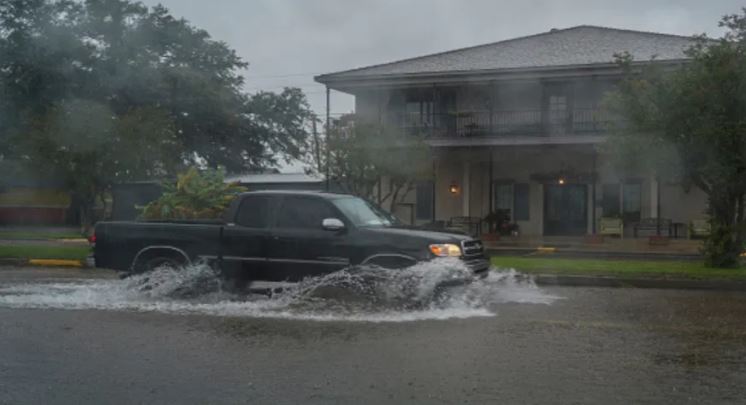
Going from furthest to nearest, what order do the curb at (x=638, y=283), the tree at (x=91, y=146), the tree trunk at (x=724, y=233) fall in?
the tree at (x=91, y=146) < the tree trunk at (x=724, y=233) < the curb at (x=638, y=283)

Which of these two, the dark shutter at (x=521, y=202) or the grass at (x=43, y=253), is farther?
the dark shutter at (x=521, y=202)

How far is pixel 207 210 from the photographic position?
10.8m

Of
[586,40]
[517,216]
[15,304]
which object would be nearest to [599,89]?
[586,40]

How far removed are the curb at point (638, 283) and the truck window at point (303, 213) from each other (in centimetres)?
410

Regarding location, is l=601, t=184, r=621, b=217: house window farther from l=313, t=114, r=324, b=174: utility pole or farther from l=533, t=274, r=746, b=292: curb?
l=533, t=274, r=746, b=292: curb

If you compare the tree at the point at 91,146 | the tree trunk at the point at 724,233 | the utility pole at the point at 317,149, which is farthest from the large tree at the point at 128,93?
the tree trunk at the point at 724,233

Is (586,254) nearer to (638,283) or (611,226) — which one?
(638,283)

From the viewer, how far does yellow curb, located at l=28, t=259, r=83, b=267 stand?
564 inches

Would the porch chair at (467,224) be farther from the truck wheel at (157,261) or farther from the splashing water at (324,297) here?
the truck wheel at (157,261)

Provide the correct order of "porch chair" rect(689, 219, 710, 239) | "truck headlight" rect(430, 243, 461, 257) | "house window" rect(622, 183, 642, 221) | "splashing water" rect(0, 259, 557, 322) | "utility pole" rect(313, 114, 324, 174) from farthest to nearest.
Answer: "house window" rect(622, 183, 642, 221) < "porch chair" rect(689, 219, 710, 239) < "utility pole" rect(313, 114, 324, 174) < "truck headlight" rect(430, 243, 461, 257) < "splashing water" rect(0, 259, 557, 322)

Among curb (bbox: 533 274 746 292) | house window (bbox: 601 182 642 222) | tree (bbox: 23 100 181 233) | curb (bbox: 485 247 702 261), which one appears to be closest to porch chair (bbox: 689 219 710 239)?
house window (bbox: 601 182 642 222)

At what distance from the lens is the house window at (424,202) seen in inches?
967

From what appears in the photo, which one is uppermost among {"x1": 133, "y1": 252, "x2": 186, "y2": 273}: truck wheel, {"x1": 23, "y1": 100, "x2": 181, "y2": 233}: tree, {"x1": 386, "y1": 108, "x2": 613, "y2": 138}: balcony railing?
{"x1": 386, "y1": 108, "x2": 613, "y2": 138}: balcony railing

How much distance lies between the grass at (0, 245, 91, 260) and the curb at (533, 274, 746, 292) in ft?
28.2
